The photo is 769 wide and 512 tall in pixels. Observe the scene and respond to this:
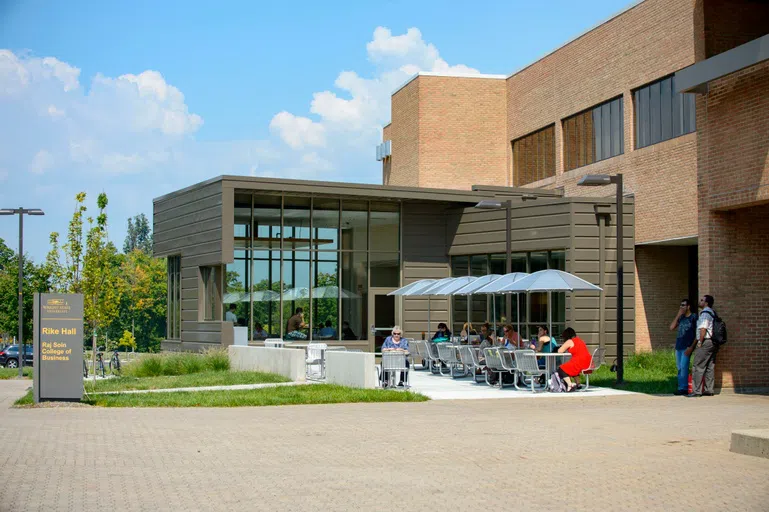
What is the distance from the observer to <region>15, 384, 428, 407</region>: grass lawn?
17250 millimetres

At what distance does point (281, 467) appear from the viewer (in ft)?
32.9

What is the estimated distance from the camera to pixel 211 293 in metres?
29.1

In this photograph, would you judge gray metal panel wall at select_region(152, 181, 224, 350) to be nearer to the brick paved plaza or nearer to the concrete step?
the brick paved plaza

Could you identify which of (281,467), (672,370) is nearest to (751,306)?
(672,370)

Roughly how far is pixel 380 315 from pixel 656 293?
8633mm

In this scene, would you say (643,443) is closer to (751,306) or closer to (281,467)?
(281,467)

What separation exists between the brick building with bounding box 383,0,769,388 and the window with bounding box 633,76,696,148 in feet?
0.18

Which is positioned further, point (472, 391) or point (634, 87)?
point (634, 87)

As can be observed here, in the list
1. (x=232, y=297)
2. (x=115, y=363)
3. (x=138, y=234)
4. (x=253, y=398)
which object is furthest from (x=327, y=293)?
(x=138, y=234)

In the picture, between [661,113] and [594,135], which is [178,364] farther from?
[594,135]

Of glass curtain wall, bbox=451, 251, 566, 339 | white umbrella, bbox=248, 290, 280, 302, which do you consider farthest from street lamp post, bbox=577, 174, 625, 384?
white umbrella, bbox=248, 290, 280, 302

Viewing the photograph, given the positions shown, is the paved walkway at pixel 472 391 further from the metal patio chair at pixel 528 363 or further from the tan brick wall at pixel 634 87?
the tan brick wall at pixel 634 87

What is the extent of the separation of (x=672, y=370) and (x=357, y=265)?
10620 mm

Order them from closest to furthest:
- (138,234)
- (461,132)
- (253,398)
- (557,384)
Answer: (253,398) → (557,384) → (461,132) → (138,234)
